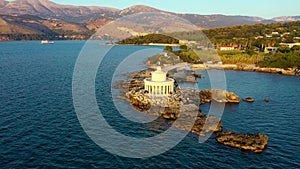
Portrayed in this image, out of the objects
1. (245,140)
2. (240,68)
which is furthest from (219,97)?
(240,68)

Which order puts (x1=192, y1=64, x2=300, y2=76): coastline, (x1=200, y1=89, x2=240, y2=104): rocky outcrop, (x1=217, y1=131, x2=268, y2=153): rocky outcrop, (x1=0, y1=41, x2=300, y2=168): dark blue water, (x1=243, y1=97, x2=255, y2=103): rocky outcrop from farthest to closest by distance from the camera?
(x1=192, y1=64, x2=300, y2=76): coastline, (x1=243, y1=97, x2=255, y2=103): rocky outcrop, (x1=200, y1=89, x2=240, y2=104): rocky outcrop, (x1=217, y1=131, x2=268, y2=153): rocky outcrop, (x1=0, y1=41, x2=300, y2=168): dark blue water

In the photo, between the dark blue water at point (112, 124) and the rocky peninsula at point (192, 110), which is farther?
the rocky peninsula at point (192, 110)

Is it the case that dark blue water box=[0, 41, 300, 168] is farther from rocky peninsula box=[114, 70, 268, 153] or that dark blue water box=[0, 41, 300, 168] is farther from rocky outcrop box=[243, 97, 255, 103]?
rocky peninsula box=[114, 70, 268, 153]

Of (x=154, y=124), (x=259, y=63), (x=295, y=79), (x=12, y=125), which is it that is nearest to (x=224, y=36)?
(x=259, y=63)

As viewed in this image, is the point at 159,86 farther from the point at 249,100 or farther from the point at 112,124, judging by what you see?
the point at 249,100

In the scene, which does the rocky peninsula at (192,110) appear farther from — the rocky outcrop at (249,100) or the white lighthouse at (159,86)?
the rocky outcrop at (249,100)

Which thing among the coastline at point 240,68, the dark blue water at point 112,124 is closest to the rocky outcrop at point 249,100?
the dark blue water at point 112,124

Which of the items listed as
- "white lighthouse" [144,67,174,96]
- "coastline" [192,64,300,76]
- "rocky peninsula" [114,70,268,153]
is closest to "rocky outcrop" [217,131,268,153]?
"rocky peninsula" [114,70,268,153]

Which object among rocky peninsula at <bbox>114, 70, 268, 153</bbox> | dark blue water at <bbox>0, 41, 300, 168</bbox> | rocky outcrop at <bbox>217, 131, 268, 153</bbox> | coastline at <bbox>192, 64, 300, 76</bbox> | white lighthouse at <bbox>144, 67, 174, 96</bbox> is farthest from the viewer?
coastline at <bbox>192, 64, 300, 76</bbox>
